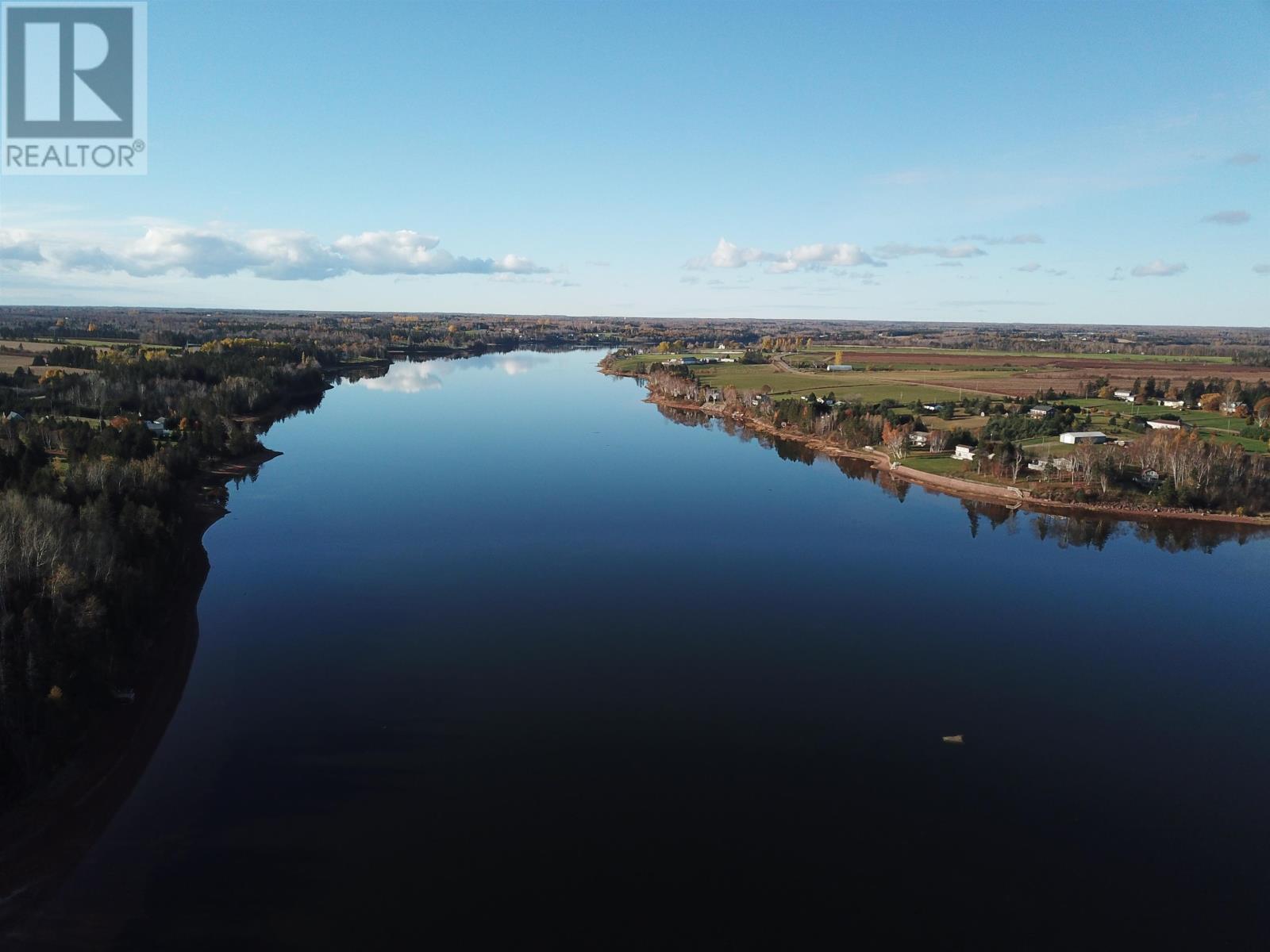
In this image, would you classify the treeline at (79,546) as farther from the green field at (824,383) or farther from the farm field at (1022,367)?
the farm field at (1022,367)

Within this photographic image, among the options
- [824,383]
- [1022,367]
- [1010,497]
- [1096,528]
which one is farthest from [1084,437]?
[1022,367]

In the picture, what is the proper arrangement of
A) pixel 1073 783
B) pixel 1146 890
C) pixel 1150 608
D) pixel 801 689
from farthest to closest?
→ pixel 1150 608 < pixel 801 689 < pixel 1073 783 < pixel 1146 890

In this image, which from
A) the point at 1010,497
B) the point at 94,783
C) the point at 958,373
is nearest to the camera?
the point at 94,783

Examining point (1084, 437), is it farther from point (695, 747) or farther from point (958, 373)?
point (958, 373)

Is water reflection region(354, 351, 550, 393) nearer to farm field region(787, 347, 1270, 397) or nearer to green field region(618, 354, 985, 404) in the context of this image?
green field region(618, 354, 985, 404)

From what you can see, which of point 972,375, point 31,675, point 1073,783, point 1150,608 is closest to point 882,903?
point 1073,783

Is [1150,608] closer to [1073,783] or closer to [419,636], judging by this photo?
[1073,783]
